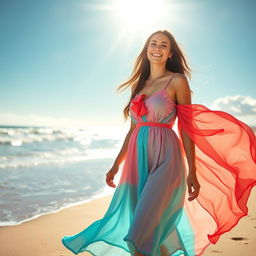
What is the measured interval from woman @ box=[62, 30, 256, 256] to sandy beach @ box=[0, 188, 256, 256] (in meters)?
0.90

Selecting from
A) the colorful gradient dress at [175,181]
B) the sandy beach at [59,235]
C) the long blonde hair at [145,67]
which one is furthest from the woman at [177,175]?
the sandy beach at [59,235]

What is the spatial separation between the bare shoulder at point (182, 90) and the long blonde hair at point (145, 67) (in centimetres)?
39

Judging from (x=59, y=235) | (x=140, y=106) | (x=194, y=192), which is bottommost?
(x=59, y=235)

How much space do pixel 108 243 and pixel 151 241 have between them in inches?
20.6

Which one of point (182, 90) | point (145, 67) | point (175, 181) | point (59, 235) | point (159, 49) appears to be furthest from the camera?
point (59, 235)

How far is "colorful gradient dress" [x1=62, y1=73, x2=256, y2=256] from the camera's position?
9.19 feet

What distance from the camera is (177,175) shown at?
2865 mm

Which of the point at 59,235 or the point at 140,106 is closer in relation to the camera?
the point at 140,106

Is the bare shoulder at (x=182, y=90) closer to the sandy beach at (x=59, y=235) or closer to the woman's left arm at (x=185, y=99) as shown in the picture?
the woman's left arm at (x=185, y=99)

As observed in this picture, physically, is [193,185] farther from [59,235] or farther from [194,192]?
[59,235]

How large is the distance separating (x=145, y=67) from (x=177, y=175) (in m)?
1.18

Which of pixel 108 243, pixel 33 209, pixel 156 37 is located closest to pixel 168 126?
pixel 156 37

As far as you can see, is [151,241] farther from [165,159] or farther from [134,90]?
[134,90]

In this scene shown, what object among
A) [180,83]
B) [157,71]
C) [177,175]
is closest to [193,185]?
[177,175]
